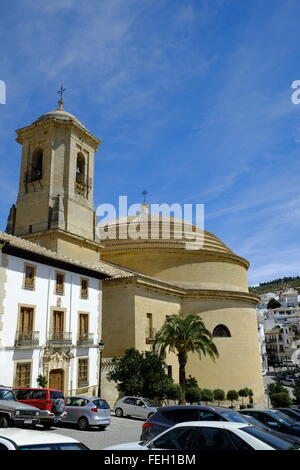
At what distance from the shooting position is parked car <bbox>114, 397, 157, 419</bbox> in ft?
67.4

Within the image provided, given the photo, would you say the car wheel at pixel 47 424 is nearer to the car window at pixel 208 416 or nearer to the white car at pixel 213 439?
the car window at pixel 208 416

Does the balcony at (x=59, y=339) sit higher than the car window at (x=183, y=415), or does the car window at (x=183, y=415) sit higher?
the balcony at (x=59, y=339)

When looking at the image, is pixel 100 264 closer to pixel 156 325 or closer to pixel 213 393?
pixel 156 325

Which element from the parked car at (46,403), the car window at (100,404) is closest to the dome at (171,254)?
the car window at (100,404)

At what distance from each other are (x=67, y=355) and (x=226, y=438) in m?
17.8

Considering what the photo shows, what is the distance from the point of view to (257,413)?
45.1ft

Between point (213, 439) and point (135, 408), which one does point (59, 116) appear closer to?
point (135, 408)

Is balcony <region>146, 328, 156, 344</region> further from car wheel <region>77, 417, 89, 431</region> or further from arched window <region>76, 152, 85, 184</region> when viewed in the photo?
car wheel <region>77, 417, 89, 431</region>

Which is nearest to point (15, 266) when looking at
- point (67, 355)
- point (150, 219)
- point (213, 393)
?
point (67, 355)

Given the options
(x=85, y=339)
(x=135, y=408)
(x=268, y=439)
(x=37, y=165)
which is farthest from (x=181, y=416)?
(x=37, y=165)

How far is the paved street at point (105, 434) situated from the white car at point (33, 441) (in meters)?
7.04

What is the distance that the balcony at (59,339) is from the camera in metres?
22.4

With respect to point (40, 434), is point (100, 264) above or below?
above
